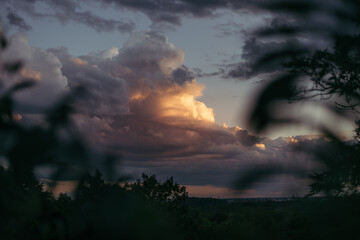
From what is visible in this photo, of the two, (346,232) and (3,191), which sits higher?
(3,191)

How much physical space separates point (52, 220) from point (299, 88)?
13.4 metres

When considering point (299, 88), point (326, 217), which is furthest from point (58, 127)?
point (299, 88)

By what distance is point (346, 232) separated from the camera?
5.81 feet

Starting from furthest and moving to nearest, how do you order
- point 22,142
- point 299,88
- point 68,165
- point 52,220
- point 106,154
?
point 299,88, point 52,220, point 22,142, point 68,165, point 106,154

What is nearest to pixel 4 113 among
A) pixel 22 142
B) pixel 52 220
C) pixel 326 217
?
pixel 22 142

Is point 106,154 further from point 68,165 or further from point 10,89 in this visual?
point 10,89

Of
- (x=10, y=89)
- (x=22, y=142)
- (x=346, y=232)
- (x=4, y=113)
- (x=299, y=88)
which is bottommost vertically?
(x=346, y=232)

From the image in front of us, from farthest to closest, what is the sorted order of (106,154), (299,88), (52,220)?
(299,88) < (52,220) < (106,154)

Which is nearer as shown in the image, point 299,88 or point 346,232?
point 346,232

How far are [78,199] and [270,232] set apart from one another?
810 millimetres

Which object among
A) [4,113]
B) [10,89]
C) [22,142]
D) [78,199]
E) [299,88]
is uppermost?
[299,88]

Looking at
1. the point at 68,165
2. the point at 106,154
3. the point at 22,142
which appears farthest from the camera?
the point at 22,142

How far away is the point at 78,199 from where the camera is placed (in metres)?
1.77

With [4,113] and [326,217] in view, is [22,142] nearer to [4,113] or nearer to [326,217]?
[4,113]
